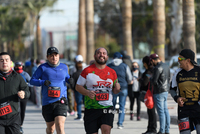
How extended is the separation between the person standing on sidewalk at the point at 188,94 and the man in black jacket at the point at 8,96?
7.79 ft

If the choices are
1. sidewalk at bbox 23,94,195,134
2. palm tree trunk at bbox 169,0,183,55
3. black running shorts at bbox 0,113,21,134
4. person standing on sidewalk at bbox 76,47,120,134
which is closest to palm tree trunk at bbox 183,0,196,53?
sidewalk at bbox 23,94,195,134

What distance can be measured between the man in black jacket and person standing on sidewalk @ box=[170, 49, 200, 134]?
7.79 ft

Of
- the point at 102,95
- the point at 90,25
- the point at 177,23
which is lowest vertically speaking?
the point at 102,95

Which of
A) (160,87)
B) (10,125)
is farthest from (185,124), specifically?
(160,87)

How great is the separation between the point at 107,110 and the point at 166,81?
342cm

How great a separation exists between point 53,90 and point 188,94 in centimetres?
255

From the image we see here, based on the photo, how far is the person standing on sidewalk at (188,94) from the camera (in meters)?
6.40

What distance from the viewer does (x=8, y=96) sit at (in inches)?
248

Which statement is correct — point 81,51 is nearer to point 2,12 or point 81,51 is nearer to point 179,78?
point 179,78

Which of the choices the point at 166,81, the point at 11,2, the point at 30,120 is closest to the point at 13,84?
the point at 166,81

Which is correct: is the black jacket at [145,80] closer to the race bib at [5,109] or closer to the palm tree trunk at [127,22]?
the race bib at [5,109]

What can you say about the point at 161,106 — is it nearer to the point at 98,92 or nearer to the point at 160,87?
the point at 160,87

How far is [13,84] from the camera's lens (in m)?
6.33

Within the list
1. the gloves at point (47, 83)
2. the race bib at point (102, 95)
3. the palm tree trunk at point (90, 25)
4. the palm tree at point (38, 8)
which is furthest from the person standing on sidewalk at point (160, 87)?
the palm tree at point (38, 8)
